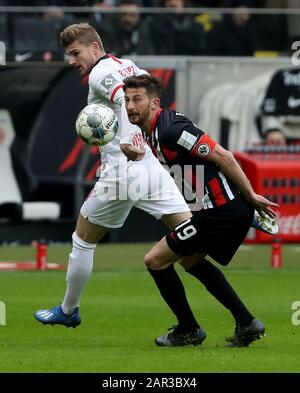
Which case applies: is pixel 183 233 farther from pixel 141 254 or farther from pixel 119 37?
pixel 119 37

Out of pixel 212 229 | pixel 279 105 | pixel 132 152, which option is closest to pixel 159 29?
pixel 279 105

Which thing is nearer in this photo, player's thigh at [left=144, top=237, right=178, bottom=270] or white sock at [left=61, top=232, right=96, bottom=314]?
player's thigh at [left=144, top=237, right=178, bottom=270]

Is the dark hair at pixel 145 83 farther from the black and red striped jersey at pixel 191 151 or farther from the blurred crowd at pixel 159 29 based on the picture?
the blurred crowd at pixel 159 29

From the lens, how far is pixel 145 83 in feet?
30.3

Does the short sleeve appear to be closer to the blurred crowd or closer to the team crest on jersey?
the team crest on jersey

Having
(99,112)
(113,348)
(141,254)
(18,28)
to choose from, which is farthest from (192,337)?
(18,28)

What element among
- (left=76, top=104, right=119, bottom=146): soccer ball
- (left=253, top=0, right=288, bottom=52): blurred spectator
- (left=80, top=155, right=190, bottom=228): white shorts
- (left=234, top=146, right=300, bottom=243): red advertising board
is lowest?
(left=234, top=146, right=300, bottom=243): red advertising board

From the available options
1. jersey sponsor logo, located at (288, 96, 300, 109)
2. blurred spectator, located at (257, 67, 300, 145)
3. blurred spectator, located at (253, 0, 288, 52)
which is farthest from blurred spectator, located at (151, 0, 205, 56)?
jersey sponsor logo, located at (288, 96, 300, 109)

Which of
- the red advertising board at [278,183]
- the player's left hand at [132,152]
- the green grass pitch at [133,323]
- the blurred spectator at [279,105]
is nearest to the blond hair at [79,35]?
the player's left hand at [132,152]

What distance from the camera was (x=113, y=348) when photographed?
9.35 metres

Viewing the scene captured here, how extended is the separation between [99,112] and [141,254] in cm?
767

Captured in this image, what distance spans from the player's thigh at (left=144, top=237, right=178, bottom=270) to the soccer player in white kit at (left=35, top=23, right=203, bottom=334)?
2.57 ft

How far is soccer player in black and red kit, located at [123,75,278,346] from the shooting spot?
29.6ft

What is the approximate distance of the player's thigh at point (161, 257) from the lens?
920 centimetres
